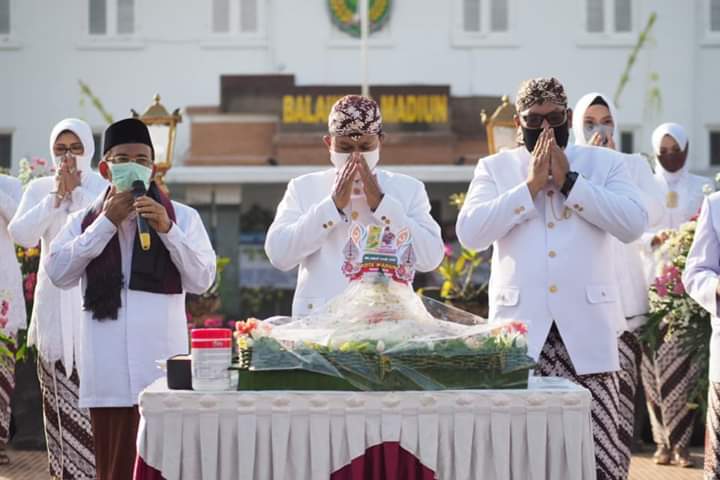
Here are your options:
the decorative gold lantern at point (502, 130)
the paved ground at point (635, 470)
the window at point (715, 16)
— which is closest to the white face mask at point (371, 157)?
the paved ground at point (635, 470)

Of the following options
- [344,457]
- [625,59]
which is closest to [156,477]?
[344,457]

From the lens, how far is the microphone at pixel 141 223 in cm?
700

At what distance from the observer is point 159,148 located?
12.7m

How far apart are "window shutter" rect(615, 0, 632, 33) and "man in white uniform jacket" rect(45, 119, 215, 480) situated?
25.0 metres

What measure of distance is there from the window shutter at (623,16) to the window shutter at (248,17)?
24.8ft

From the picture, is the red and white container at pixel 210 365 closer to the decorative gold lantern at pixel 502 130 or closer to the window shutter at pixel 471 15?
the decorative gold lantern at pixel 502 130

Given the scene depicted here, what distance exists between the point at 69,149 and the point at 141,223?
9.11 ft

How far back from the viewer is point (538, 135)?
701 centimetres

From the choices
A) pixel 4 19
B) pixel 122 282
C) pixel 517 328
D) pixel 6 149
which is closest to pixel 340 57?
pixel 4 19

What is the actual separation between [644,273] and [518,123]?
348cm

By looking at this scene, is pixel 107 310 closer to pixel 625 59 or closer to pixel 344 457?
pixel 344 457

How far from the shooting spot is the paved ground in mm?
10234

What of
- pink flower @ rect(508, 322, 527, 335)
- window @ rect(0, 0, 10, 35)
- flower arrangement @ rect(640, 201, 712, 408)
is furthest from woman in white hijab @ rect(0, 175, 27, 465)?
window @ rect(0, 0, 10, 35)

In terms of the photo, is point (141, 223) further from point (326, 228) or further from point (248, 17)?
point (248, 17)
